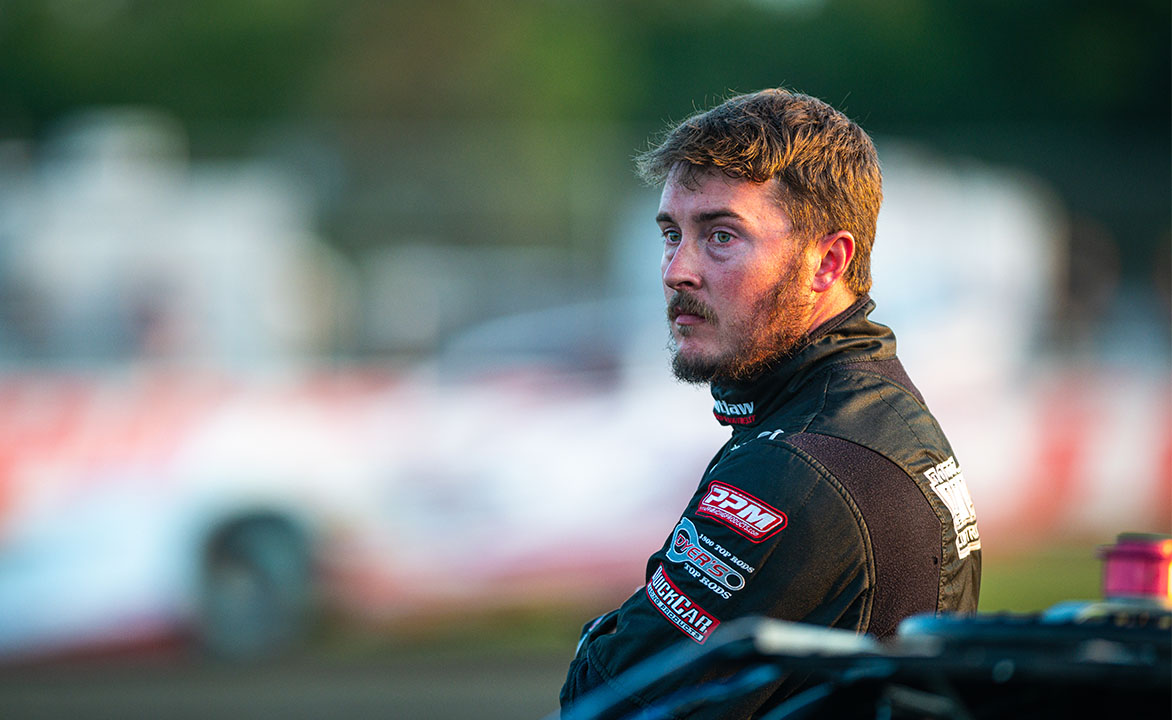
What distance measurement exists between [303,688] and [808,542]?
6633 millimetres

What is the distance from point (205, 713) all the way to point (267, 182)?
6598mm

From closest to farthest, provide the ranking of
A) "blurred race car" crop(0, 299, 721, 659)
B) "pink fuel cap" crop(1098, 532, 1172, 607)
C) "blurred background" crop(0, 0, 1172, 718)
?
1. "pink fuel cap" crop(1098, 532, 1172, 607)
2. "blurred background" crop(0, 0, 1172, 718)
3. "blurred race car" crop(0, 299, 721, 659)

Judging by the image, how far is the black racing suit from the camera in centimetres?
206

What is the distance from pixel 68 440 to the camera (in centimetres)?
873

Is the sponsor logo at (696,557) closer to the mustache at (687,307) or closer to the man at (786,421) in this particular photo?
the man at (786,421)

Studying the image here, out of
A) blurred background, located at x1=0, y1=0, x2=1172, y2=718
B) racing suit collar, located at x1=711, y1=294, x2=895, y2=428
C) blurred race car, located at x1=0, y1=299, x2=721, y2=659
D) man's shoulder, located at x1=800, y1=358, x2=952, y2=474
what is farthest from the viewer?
blurred race car, located at x1=0, y1=299, x2=721, y2=659

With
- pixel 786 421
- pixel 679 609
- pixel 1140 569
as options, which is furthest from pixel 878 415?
pixel 1140 569

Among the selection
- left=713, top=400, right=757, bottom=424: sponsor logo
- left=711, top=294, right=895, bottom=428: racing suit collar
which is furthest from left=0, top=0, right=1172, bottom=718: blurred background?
left=711, top=294, right=895, bottom=428: racing suit collar

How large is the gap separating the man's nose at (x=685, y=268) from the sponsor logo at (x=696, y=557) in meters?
0.52

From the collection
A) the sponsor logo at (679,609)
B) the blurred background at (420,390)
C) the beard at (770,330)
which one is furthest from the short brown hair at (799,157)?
the blurred background at (420,390)

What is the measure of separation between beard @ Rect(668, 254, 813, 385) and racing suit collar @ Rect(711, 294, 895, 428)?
0.02 meters

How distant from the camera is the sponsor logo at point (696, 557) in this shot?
207 centimetres

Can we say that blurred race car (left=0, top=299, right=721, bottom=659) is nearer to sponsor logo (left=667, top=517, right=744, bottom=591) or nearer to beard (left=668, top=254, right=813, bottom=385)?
beard (left=668, top=254, right=813, bottom=385)

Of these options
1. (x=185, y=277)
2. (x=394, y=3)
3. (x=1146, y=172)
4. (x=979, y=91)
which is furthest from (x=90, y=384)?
(x=394, y=3)
